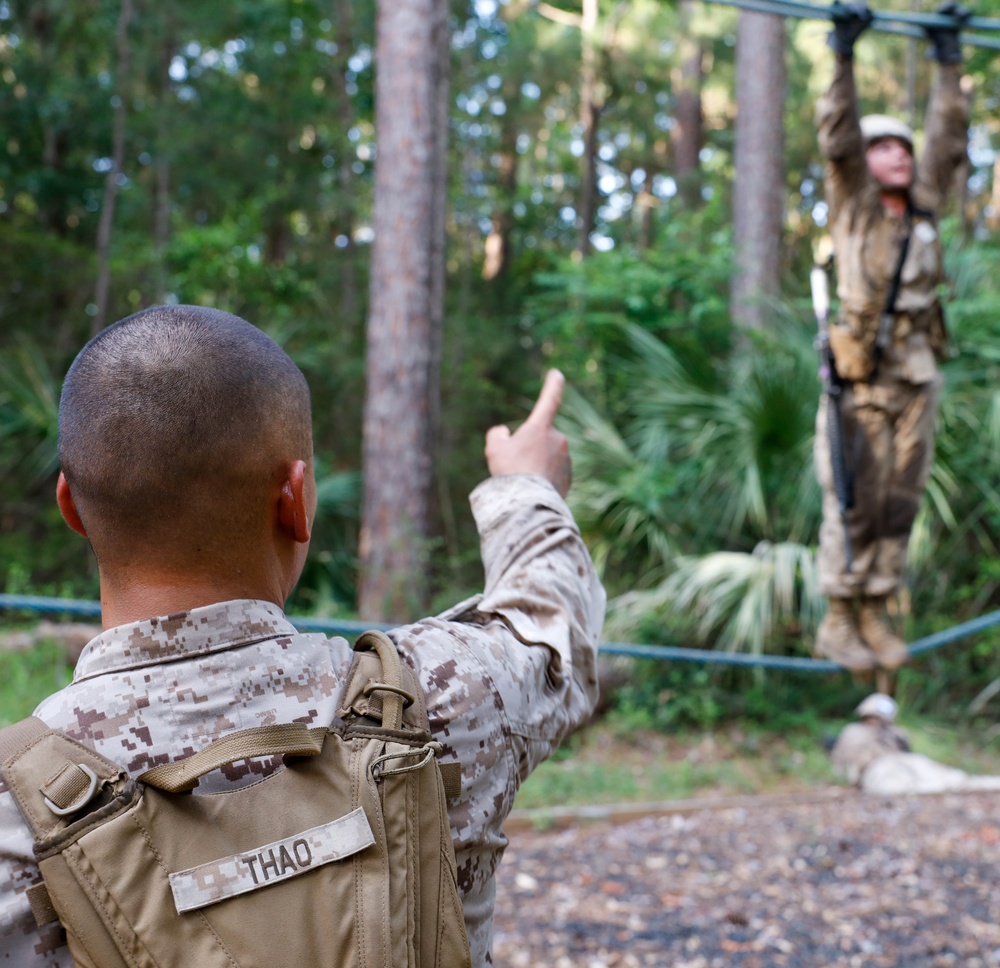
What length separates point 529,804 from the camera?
5352 mm

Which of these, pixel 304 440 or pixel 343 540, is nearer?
pixel 304 440

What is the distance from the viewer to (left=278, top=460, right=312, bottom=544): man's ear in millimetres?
996

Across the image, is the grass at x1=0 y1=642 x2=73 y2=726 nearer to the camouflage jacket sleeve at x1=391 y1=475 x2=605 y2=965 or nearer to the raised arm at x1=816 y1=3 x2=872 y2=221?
the raised arm at x1=816 y1=3 x2=872 y2=221

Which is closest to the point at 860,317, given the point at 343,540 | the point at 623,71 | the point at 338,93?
the point at 343,540

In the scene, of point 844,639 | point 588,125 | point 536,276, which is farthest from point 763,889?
point 588,125

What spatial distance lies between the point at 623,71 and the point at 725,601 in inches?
405

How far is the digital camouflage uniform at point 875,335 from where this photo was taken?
3461mm

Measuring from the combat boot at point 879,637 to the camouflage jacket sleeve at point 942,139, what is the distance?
158 cm

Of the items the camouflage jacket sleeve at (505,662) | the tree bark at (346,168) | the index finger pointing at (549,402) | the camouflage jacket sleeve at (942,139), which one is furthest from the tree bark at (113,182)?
the camouflage jacket sleeve at (505,662)

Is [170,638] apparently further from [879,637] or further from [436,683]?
[879,637]

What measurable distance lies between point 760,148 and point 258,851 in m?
8.99

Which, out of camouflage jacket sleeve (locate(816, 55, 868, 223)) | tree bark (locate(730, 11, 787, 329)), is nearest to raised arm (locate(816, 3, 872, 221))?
camouflage jacket sleeve (locate(816, 55, 868, 223))

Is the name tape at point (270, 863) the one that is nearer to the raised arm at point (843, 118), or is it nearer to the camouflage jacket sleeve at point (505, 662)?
the camouflage jacket sleeve at point (505, 662)

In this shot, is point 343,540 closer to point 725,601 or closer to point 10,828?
point 725,601
